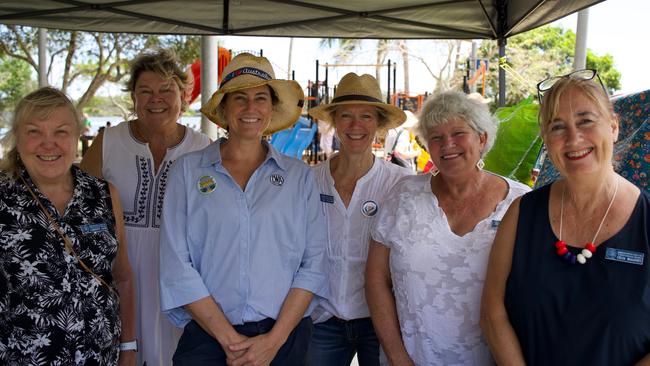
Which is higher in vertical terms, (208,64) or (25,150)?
(208,64)

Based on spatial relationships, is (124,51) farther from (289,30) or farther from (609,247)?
(609,247)

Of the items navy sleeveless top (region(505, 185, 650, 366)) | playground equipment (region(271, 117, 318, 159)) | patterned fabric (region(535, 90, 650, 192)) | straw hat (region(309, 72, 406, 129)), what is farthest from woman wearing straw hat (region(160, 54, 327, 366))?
playground equipment (region(271, 117, 318, 159))

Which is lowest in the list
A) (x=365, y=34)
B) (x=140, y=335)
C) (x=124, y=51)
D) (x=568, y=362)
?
(x=140, y=335)

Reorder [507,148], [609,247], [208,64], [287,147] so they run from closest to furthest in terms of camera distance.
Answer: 1. [609,247]
2. [507,148]
3. [208,64]
4. [287,147]

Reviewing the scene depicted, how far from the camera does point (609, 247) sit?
1621mm

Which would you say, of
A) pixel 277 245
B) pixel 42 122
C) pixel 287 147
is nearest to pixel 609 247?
pixel 277 245

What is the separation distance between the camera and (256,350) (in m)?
2.07

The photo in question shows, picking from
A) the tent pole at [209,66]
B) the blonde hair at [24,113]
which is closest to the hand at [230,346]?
the blonde hair at [24,113]

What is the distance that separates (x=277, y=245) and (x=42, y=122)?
0.99m

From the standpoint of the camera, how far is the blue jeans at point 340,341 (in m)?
2.51

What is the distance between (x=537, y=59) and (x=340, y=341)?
96.6 feet

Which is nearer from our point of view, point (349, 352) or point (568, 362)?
point (568, 362)

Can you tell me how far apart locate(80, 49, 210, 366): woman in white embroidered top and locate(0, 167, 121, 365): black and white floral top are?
0.58 meters

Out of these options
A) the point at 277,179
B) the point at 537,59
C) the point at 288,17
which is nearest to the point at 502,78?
the point at 288,17
